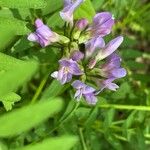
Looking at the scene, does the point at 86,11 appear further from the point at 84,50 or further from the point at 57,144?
the point at 57,144

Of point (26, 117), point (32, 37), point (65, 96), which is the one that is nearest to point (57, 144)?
point (26, 117)

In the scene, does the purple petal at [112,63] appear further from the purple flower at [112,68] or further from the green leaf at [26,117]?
the green leaf at [26,117]

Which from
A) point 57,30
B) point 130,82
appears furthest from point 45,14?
point 130,82

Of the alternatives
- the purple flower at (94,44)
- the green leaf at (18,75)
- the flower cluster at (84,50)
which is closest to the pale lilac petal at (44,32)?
the flower cluster at (84,50)

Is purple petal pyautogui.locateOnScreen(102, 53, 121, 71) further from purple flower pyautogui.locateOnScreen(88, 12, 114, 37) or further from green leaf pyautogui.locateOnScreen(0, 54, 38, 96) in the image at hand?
green leaf pyautogui.locateOnScreen(0, 54, 38, 96)

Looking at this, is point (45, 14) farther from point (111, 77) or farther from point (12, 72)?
point (12, 72)

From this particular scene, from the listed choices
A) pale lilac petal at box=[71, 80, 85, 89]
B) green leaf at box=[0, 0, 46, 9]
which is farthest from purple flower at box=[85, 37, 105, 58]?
green leaf at box=[0, 0, 46, 9]
